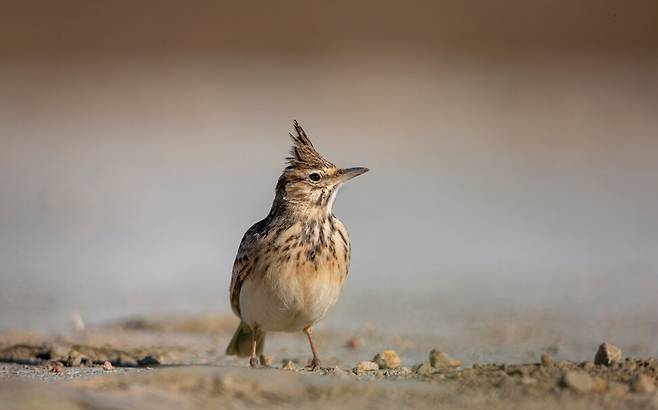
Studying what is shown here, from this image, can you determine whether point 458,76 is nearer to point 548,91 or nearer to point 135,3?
point 548,91

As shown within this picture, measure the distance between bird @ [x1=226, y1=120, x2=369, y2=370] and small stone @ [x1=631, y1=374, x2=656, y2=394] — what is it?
2.08 metres

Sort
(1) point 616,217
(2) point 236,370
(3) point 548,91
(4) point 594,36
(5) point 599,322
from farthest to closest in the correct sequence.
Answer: (4) point 594,36
(3) point 548,91
(1) point 616,217
(5) point 599,322
(2) point 236,370

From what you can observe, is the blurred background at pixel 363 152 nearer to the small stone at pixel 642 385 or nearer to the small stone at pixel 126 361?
the small stone at pixel 126 361

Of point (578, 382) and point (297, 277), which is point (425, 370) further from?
point (578, 382)

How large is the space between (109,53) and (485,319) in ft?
58.8

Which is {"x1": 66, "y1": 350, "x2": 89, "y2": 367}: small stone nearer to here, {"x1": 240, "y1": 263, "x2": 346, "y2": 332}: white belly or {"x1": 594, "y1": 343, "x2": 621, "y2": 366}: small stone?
{"x1": 240, "y1": 263, "x2": 346, "y2": 332}: white belly

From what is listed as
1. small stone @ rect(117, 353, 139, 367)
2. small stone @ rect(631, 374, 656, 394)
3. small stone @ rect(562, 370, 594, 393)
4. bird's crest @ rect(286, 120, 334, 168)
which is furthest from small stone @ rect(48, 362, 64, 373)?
small stone @ rect(631, 374, 656, 394)

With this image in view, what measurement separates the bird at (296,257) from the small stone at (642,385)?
2081 mm

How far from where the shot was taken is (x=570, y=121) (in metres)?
21.5

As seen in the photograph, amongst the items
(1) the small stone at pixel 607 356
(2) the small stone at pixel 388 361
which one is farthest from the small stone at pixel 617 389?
(2) the small stone at pixel 388 361

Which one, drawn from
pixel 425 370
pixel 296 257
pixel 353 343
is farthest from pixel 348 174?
pixel 353 343

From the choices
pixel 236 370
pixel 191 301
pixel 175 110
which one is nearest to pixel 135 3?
pixel 175 110

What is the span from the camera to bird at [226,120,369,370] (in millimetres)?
7082

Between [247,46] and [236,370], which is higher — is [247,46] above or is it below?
above
